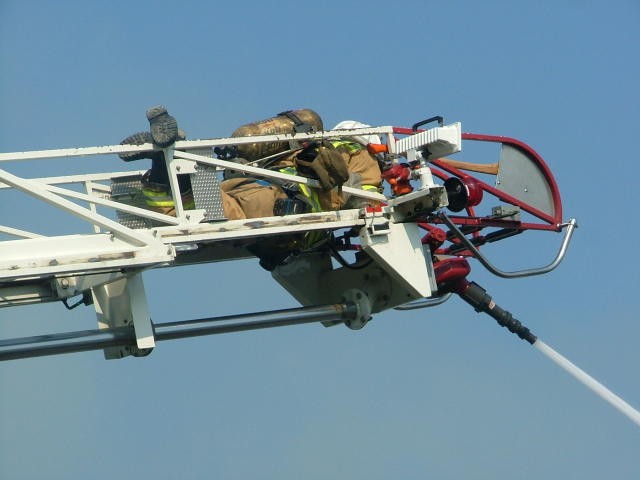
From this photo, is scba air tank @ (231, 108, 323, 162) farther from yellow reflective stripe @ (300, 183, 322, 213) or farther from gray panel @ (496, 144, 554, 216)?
gray panel @ (496, 144, 554, 216)

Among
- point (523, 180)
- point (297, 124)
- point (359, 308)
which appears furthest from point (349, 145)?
point (523, 180)

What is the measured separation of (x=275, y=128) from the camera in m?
17.6

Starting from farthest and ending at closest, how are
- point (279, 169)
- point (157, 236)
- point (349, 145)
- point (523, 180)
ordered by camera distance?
point (523, 180)
point (349, 145)
point (279, 169)
point (157, 236)

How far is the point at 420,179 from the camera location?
55.2 ft

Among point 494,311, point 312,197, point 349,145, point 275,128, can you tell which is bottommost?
point 494,311

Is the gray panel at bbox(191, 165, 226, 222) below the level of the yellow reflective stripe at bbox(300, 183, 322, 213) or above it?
above

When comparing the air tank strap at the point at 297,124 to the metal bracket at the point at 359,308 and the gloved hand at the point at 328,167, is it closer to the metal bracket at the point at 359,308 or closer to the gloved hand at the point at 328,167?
the gloved hand at the point at 328,167

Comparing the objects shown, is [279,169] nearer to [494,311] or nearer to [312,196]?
[312,196]

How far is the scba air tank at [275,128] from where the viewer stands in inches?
677

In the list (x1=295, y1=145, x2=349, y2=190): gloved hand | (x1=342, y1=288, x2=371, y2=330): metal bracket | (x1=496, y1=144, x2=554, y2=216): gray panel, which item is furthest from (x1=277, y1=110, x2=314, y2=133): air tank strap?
(x1=496, y1=144, x2=554, y2=216): gray panel

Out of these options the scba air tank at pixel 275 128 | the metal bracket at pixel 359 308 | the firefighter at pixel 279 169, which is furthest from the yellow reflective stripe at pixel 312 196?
the metal bracket at pixel 359 308

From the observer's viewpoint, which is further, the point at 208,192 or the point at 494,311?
the point at 494,311

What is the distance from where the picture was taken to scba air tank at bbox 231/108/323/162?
17.2 meters

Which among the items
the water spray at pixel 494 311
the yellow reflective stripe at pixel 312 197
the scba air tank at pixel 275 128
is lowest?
the water spray at pixel 494 311
